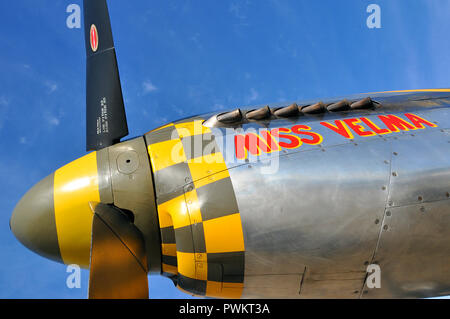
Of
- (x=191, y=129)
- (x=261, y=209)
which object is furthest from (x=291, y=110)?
(x=261, y=209)

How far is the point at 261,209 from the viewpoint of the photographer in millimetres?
3902

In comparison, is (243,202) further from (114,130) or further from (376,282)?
(114,130)

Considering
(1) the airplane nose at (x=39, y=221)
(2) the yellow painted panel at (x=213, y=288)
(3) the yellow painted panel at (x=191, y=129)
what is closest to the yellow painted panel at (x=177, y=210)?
(2) the yellow painted panel at (x=213, y=288)

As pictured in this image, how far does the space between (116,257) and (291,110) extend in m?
Result: 2.96

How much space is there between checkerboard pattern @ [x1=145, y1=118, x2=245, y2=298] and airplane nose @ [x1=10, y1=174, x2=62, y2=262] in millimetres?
1455

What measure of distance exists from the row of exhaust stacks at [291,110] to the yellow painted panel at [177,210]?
1.27 meters

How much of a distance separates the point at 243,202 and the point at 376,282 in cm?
190

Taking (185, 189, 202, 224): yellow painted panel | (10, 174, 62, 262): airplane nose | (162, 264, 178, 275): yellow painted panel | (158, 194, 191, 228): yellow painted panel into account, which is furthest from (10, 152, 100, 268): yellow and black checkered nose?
(185, 189, 202, 224): yellow painted panel

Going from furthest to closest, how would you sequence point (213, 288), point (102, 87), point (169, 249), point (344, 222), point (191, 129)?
point (102, 87) → point (191, 129) → point (169, 249) → point (213, 288) → point (344, 222)

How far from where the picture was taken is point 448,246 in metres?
3.95

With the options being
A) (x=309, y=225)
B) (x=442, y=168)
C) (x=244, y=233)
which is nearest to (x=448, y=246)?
(x=442, y=168)

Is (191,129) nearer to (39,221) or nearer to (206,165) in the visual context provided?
(206,165)

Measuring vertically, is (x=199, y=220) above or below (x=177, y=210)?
below

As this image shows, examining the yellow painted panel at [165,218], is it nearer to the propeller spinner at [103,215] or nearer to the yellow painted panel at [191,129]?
the propeller spinner at [103,215]
